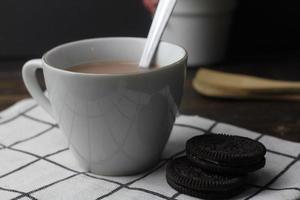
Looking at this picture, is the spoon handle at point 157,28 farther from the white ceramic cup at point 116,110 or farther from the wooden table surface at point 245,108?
the wooden table surface at point 245,108

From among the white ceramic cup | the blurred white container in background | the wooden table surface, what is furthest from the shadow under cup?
the blurred white container in background

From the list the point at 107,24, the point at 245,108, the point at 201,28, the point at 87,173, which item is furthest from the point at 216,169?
the point at 107,24

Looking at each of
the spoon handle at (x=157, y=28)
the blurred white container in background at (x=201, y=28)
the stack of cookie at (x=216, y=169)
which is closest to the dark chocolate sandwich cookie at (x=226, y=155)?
the stack of cookie at (x=216, y=169)

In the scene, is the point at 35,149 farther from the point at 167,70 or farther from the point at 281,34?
the point at 281,34

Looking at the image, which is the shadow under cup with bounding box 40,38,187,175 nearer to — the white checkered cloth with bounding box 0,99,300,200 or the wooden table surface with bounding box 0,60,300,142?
the white checkered cloth with bounding box 0,99,300,200

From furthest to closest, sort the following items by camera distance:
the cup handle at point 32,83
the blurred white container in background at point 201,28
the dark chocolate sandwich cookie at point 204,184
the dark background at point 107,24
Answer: the dark background at point 107,24 < the blurred white container in background at point 201,28 < the cup handle at point 32,83 < the dark chocolate sandwich cookie at point 204,184

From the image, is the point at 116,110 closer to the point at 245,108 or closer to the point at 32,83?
the point at 32,83

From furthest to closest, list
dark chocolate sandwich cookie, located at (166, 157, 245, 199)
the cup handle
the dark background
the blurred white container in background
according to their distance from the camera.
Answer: the dark background, the blurred white container in background, the cup handle, dark chocolate sandwich cookie, located at (166, 157, 245, 199)
